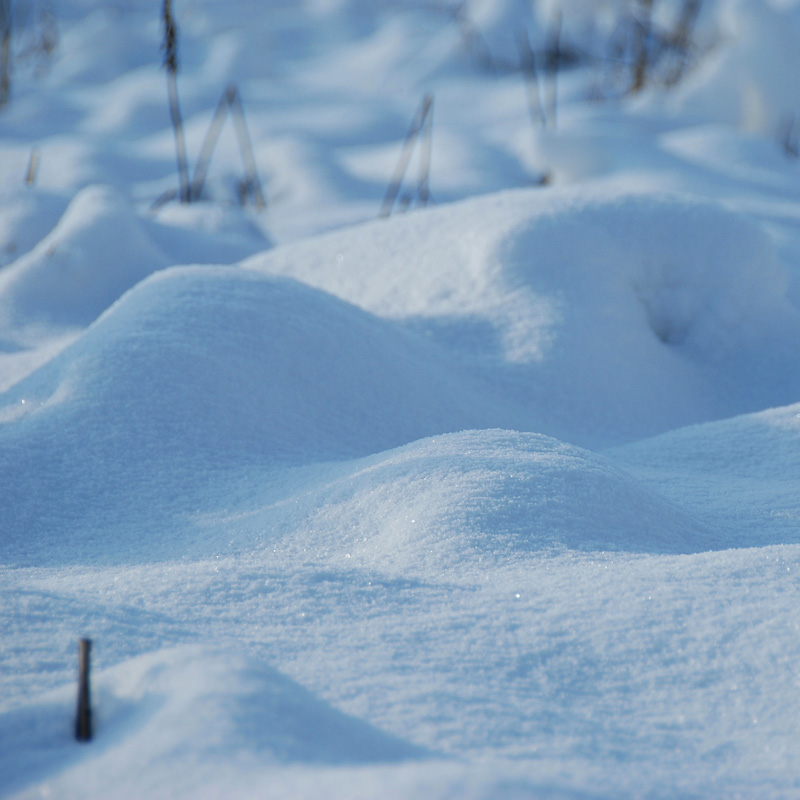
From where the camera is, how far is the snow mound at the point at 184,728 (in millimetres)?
570

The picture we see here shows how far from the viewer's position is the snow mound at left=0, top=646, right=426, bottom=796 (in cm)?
57

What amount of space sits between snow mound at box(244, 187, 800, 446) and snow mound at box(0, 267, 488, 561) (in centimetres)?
25

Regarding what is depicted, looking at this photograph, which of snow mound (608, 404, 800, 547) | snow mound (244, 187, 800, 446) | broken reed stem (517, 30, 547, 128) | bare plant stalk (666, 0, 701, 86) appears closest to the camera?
snow mound (608, 404, 800, 547)

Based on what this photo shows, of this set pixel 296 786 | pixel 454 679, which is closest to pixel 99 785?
pixel 296 786

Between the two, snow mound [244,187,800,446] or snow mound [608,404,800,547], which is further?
snow mound [244,187,800,446]

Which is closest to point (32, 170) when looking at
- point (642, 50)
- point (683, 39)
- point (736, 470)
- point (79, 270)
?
point (79, 270)

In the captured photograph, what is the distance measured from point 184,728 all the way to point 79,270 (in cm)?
204

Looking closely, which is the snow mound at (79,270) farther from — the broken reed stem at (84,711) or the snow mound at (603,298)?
the broken reed stem at (84,711)

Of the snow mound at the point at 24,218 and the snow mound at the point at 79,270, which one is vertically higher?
the snow mound at the point at 24,218

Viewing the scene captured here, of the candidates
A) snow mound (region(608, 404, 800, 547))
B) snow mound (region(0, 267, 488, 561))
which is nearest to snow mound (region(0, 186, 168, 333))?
snow mound (region(0, 267, 488, 561))

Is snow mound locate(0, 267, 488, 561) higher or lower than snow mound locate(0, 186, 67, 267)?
lower

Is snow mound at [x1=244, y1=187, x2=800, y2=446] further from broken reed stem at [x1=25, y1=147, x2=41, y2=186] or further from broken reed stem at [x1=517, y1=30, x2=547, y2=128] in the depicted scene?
broken reed stem at [x1=517, y1=30, x2=547, y2=128]

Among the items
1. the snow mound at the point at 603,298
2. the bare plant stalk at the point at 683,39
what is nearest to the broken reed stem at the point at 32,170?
the snow mound at the point at 603,298

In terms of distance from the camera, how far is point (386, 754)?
0.62 meters
